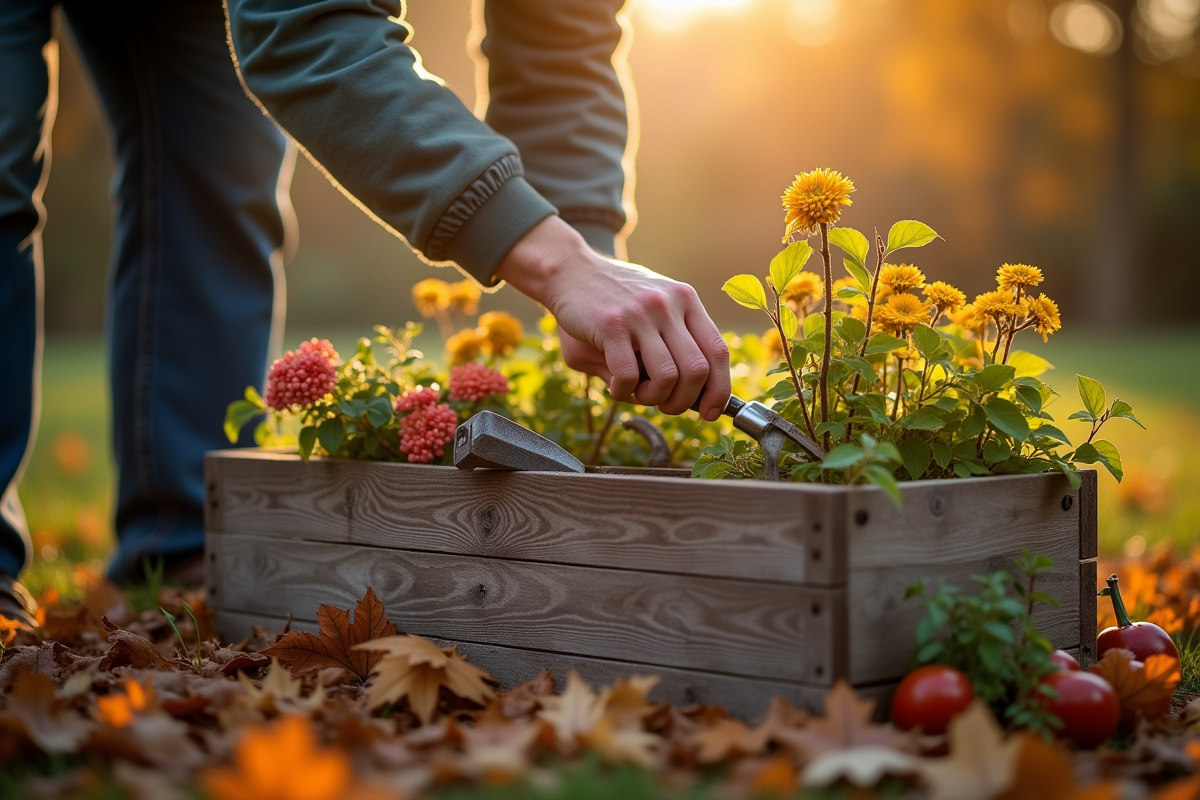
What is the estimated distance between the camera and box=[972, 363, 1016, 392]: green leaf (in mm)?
1528

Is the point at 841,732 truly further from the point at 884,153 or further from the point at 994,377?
the point at 884,153

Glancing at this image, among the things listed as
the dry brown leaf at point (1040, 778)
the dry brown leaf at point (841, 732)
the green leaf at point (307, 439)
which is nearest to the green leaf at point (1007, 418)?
the dry brown leaf at point (841, 732)

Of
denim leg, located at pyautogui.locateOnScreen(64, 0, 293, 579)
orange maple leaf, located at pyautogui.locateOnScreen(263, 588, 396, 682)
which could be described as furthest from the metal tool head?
denim leg, located at pyautogui.locateOnScreen(64, 0, 293, 579)

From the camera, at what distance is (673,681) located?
1.49 metres

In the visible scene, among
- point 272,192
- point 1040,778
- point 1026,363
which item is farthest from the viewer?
point 272,192

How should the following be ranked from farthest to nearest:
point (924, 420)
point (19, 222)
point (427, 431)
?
point (19, 222)
point (427, 431)
point (924, 420)

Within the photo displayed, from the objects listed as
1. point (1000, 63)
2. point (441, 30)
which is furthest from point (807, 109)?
point (441, 30)

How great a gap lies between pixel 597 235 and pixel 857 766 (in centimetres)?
141

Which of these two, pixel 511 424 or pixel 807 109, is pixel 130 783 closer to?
pixel 511 424

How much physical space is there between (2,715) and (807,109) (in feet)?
69.7

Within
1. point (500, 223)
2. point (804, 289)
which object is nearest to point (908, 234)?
point (804, 289)

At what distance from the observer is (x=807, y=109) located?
21.0m

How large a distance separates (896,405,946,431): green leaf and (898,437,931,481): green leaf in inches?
1.4

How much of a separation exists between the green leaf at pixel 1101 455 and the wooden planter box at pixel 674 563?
0.05m
